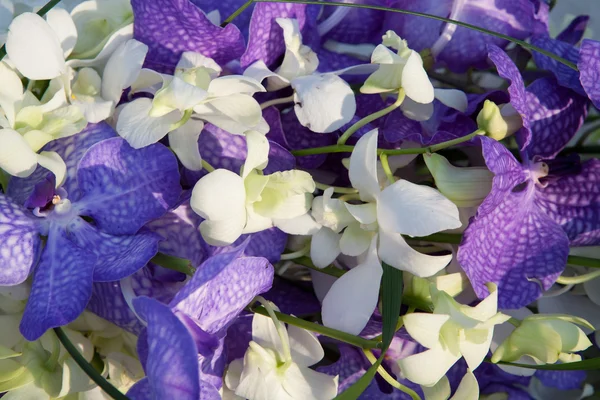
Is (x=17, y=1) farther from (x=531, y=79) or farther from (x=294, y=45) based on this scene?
(x=531, y=79)

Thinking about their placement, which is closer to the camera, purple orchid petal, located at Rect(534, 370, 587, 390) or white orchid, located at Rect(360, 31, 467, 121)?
white orchid, located at Rect(360, 31, 467, 121)

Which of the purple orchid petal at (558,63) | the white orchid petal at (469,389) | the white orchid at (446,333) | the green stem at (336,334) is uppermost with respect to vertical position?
the purple orchid petal at (558,63)

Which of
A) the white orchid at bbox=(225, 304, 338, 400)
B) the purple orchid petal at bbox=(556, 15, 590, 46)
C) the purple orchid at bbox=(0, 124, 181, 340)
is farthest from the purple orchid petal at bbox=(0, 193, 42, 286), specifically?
the purple orchid petal at bbox=(556, 15, 590, 46)

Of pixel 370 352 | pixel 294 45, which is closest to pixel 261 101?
pixel 294 45

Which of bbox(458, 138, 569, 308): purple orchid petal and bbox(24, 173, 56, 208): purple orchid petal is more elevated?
bbox(24, 173, 56, 208): purple orchid petal

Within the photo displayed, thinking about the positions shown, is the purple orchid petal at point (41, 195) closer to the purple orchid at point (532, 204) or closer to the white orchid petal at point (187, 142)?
the white orchid petal at point (187, 142)

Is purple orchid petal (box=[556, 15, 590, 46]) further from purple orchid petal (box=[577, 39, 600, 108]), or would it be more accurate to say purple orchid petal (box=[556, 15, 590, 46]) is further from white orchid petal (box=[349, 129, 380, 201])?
white orchid petal (box=[349, 129, 380, 201])

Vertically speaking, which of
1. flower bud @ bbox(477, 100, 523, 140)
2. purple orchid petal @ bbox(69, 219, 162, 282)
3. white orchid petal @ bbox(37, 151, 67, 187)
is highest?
flower bud @ bbox(477, 100, 523, 140)

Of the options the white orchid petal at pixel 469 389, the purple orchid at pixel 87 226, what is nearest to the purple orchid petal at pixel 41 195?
the purple orchid at pixel 87 226
